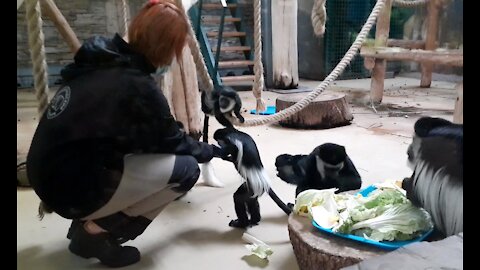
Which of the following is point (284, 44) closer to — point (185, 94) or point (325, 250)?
point (185, 94)

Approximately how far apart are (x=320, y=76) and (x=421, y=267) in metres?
5.41

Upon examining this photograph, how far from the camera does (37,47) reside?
1.50m

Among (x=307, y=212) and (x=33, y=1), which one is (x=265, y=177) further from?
(x=33, y=1)

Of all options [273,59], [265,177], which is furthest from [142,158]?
[273,59]

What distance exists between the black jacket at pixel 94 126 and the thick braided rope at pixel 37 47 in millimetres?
182

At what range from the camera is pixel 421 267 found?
852 millimetres

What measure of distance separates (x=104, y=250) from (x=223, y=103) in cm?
65

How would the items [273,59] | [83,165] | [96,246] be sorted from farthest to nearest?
[273,59] < [96,246] < [83,165]

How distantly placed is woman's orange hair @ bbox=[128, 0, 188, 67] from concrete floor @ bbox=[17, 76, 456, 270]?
0.67 meters

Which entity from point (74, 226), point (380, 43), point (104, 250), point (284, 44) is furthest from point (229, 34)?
point (104, 250)

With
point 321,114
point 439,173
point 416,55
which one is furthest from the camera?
point 416,55

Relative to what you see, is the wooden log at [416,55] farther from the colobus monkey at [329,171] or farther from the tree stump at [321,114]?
the colobus monkey at [329,171]

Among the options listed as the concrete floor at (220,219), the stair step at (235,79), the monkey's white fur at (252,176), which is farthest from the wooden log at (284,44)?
the monkey's white fur at (252,176)
